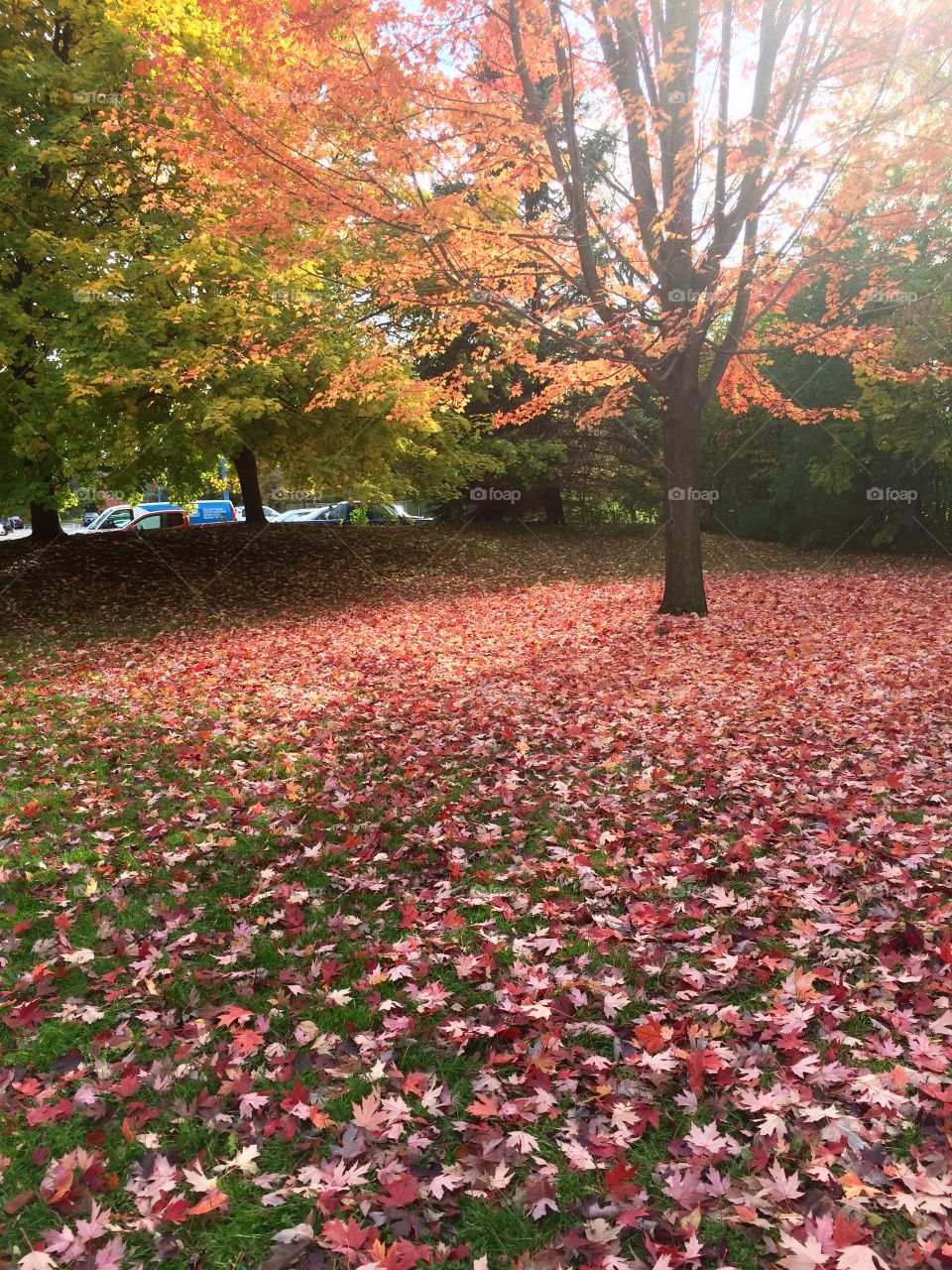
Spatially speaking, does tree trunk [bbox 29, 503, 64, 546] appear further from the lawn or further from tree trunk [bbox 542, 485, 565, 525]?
tree trunk [bbox 542, 485, 565, 525]

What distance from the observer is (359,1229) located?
2.34m

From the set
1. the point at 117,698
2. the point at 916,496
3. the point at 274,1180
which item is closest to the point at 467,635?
the point at 117,698

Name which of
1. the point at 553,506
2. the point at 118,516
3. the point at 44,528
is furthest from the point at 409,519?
the point at 118,516

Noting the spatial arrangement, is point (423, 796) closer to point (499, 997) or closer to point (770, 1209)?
point (499, 997)

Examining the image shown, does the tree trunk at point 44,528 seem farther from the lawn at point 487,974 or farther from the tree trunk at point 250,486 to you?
the lawn at point 487,974

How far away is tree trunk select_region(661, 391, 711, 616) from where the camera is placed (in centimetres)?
1108

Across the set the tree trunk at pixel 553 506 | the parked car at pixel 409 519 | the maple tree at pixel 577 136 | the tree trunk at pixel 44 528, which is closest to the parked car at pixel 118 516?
the parked car at pixel 409 519

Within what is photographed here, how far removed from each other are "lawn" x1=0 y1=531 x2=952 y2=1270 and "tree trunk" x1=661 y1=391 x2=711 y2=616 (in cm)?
338

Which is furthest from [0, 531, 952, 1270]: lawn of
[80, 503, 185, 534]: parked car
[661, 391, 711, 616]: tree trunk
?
[80, 503, 185, 534]: parked car

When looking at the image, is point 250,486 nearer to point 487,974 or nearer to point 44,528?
point 44,528

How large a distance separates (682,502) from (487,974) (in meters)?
8.96

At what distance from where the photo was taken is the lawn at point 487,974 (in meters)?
2.42

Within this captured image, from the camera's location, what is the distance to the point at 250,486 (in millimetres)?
20406

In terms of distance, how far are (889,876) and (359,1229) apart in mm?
3160
